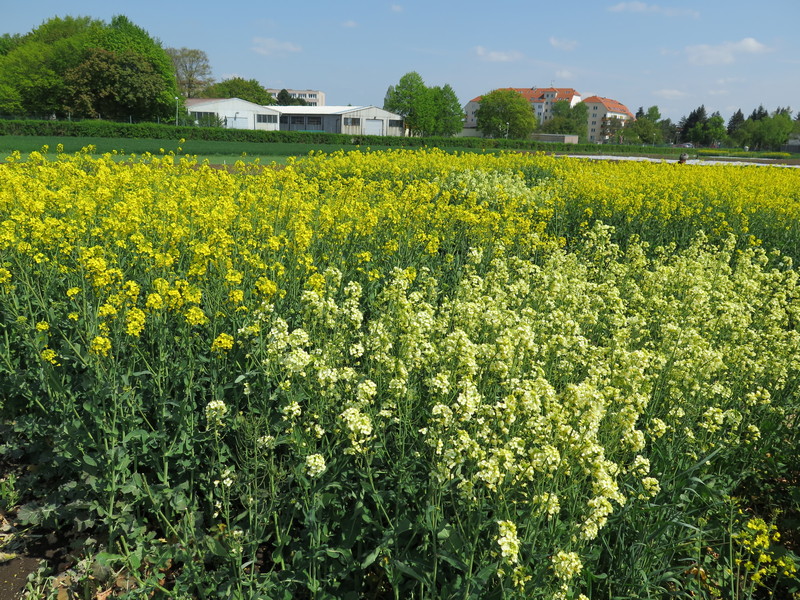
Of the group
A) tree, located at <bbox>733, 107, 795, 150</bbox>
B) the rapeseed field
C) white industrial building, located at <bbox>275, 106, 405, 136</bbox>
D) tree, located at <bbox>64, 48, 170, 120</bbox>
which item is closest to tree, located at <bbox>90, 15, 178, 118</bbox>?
tree, located at <bbox>64, 48, 170, 120</bbox>

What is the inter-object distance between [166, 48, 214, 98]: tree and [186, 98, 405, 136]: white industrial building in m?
10.9

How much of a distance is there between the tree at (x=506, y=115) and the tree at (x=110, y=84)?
56.8 m

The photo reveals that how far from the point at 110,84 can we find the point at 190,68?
44.8 metres

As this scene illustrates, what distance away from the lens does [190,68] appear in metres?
103

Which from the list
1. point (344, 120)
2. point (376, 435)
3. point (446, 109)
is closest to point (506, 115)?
point (446, 109)

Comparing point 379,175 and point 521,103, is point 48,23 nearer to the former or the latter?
point 521,103

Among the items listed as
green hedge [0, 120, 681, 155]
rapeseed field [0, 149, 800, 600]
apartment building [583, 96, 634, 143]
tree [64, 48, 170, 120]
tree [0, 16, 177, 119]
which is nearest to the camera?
rapeseed field [0, 149, 800, 600]

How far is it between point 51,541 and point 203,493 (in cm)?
88

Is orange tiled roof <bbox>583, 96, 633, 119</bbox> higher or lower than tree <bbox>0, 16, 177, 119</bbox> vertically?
higher

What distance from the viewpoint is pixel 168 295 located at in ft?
11.7

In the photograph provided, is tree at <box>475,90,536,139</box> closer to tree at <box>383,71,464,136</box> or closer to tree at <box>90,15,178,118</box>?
tree at <box>383,71,464,136</box>

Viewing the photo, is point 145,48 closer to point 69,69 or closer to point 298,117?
point 69,69

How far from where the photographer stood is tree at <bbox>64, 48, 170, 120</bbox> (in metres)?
61.8

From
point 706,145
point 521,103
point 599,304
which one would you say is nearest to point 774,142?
point 706,145
